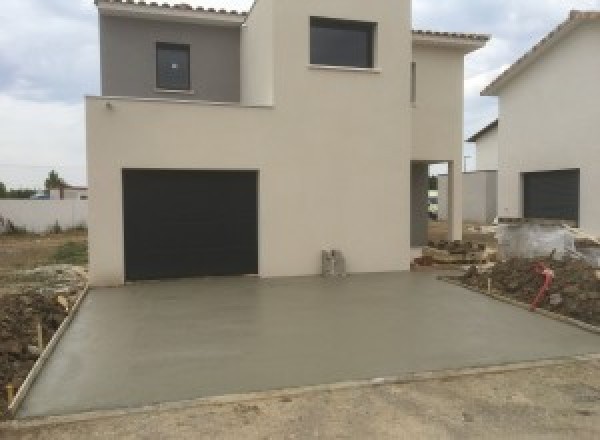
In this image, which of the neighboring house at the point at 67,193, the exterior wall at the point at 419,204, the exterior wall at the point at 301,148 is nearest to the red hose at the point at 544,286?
the exterior wall at the point at 301,148

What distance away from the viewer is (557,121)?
623 inches

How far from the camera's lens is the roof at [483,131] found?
1494 inches

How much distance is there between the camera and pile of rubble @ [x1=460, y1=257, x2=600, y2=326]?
811 cm

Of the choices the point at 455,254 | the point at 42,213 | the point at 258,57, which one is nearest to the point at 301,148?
the point at 258,57

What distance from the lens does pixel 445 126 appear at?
15.3 meters

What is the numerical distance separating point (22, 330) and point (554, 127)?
15.0 metres

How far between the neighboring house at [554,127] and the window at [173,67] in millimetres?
10516

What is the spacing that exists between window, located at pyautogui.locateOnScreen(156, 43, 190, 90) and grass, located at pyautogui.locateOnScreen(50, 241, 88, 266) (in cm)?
546

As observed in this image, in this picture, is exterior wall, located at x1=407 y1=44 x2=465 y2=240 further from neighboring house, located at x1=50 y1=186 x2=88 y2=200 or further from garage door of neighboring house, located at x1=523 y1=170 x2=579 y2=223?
neighboring house, located at x1=50 y1=186 x2=88 y2=200

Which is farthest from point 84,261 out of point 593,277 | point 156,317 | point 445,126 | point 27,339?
point 593,277

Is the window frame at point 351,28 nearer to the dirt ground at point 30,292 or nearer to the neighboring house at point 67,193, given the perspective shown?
the dirt ground at point 30,292

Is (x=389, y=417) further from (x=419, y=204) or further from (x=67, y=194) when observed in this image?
(x=67, y=194)

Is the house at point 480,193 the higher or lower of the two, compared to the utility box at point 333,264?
higher

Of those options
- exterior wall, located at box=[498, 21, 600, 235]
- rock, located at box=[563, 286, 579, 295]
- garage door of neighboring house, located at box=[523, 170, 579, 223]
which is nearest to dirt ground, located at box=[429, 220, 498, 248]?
exterior wall, located at box=[498, 21, 600, 235]
